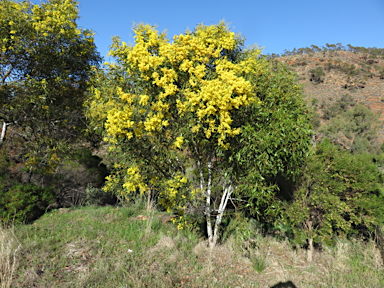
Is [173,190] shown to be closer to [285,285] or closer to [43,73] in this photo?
[285,285]

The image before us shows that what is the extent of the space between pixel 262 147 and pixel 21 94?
20.6 ft

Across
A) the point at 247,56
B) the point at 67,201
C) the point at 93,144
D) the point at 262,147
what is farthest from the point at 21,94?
the point at 262,147

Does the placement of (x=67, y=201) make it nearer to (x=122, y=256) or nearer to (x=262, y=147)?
(x=122, y=256)

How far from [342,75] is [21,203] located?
33.3m

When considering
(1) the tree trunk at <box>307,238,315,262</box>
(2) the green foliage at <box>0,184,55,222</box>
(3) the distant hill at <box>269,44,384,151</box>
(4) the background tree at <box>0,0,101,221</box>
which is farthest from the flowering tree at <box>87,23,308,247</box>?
(3) the distant hill at <box>269,44,384,151</box>

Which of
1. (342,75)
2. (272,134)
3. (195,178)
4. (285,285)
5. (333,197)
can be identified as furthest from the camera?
(342,75)

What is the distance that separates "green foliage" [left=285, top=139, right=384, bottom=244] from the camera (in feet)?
13.5

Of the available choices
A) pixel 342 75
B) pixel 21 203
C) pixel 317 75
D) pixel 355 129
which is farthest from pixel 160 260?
pixel 342 75

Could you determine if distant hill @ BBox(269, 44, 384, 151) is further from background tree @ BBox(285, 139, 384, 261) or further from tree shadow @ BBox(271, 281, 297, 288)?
tree shadow @ BBox(271, 281, 297, 288)

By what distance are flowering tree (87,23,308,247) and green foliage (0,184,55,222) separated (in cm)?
265

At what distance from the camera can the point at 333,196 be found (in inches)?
161

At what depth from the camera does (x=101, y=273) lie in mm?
3221

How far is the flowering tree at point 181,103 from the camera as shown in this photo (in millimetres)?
3212

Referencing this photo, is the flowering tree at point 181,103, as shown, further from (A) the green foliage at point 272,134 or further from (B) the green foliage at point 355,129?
(B) the green foliage at point 355,129
